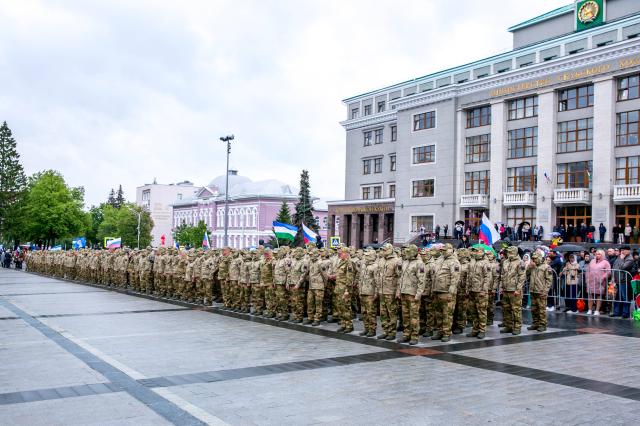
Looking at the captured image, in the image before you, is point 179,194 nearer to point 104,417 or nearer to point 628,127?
point 628,127

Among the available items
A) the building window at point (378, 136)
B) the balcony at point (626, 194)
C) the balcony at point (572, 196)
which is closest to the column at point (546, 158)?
the balcony at point (572, 196)

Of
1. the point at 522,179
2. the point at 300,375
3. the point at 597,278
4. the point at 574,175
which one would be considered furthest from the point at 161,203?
the point at 300,375

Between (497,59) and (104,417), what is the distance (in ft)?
157

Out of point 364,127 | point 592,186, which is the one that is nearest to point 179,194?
point 364,127

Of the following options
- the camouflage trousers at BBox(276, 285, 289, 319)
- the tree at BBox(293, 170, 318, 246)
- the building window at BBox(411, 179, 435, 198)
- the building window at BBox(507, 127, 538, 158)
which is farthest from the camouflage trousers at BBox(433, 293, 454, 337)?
the tree at BBox(293, 170, 318, 246)

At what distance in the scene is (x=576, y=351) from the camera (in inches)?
457

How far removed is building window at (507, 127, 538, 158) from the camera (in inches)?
1702

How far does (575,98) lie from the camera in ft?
133

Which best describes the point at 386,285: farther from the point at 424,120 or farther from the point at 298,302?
the point at 424,120

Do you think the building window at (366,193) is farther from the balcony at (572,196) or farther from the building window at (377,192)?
the balcony at (572,196)

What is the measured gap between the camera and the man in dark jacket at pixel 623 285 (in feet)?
54.8

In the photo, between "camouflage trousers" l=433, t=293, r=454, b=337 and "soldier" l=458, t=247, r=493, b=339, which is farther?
"soldier" l=458, t=247, r=493, b=339

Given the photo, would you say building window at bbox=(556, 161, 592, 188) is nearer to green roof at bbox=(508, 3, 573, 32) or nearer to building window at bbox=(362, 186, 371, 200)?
green roof at bbox=(508, 3, 573, 32)

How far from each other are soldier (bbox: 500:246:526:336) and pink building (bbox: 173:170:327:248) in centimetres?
6631
